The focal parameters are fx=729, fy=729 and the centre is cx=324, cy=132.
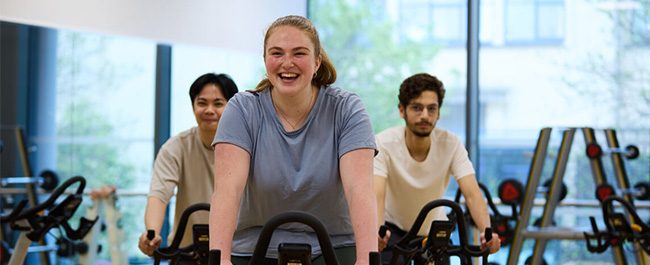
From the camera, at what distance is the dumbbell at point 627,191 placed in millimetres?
4727

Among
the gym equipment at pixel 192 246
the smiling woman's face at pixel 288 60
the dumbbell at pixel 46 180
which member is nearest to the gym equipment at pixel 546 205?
the gym equipment at pixel 192 246

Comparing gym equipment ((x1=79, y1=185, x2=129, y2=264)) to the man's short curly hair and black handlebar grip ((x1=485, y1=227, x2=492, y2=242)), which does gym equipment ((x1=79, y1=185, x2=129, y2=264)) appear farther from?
black handlebar grip ((x1=485, y1=227, x2=492, y2=242))

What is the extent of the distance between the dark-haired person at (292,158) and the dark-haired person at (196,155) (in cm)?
123

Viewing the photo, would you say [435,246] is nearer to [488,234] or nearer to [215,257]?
[488,234]

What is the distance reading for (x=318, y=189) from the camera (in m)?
1.89

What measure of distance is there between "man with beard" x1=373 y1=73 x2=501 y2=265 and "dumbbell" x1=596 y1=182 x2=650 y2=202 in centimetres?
164

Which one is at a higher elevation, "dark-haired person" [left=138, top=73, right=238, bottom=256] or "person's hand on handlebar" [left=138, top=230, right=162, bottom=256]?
"dark-haired person" [left=138, top=73, right=238, bottom=256]

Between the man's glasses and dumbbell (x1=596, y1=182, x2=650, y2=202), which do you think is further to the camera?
dumbbell (x1=596, y1=182, x2=650, y2=202)

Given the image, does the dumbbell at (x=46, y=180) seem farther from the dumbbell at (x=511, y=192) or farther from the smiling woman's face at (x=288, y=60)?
the smiling woman's face at (x=288, y=60)

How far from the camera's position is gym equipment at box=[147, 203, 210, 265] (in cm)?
Result: 247

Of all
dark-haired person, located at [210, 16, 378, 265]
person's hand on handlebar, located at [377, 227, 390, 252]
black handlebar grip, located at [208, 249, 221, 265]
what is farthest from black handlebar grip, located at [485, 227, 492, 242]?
black handlebar grip, located at [208, 249, 221, 265]

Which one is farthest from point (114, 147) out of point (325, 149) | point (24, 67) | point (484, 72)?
point (325, 149)

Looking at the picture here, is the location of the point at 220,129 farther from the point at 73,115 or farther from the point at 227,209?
the point at 73,115

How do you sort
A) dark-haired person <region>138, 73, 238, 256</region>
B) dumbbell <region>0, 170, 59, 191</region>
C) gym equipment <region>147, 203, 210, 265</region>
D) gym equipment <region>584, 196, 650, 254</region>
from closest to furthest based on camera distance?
gym equipment <region>147, 203, 210, 265</region> → dark-haired person <region>138, 73, 238, 256</region> → gym equipment <region>584, 196, 650, 254</region> → dumbbell <region>0, 170, 59, 191</region>
